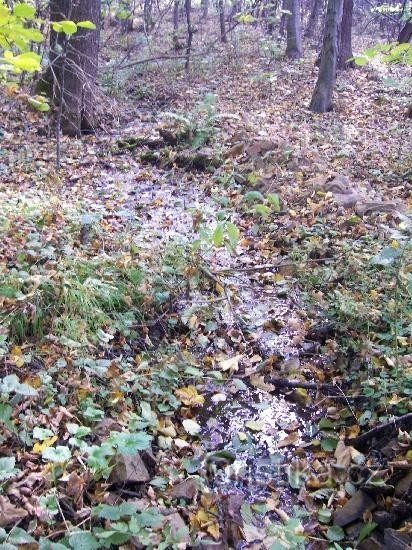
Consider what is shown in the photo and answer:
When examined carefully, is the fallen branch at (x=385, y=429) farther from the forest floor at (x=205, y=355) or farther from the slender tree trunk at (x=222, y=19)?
the slender tree trunk at (x=222, y=19)

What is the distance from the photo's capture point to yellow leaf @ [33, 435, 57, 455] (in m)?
2.80

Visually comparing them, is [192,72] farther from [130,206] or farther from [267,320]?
[267,320]

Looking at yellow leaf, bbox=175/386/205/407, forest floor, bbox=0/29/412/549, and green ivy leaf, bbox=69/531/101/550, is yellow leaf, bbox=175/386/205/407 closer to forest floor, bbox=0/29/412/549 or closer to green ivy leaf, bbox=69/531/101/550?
forest floor, bbox=0/29/412/549

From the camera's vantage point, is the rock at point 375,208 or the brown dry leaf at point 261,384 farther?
the rock at point 375,208

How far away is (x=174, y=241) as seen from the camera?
16.7 feet

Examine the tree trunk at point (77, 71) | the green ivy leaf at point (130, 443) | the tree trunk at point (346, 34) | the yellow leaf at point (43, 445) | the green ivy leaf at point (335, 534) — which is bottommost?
the green ivy leaf at point (335, 534)

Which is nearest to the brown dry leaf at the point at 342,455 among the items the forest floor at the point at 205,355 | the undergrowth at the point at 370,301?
the forest floor at the point at 205,355

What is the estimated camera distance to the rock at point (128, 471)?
2.78m

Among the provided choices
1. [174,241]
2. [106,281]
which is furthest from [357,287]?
[106,281]

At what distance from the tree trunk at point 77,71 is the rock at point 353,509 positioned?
23.2ft

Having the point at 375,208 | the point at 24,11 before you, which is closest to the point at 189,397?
the point at 24,11

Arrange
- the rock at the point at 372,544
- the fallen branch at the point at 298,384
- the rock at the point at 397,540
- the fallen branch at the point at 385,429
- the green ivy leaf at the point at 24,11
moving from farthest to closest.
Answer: the fallen branch at the point at 298,384, the fallen branch at the point at 385,429, the rock at the point at 372,544, the rock at the point at 397,540, the green ivy leaf at the point at 24,11

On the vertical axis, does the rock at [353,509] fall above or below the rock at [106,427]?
below

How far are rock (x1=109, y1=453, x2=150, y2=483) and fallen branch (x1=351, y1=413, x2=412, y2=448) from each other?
1363 millimetres
